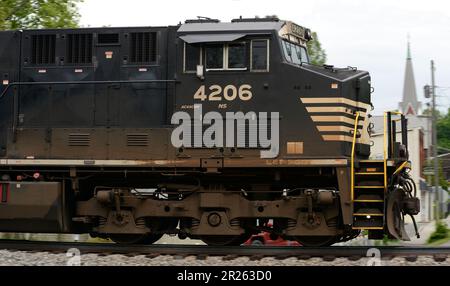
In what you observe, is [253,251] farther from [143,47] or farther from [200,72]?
[143,47]

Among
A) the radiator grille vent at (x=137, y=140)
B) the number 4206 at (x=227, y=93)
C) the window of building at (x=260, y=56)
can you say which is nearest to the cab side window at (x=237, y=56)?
the window of building at (x=260, y=56)

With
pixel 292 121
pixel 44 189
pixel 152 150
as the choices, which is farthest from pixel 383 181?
pixel 44 189

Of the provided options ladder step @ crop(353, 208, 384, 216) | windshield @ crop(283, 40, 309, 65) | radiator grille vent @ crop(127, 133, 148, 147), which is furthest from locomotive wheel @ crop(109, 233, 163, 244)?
windshield @ crop(283, 40, 309, 65)

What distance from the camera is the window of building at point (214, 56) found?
36.8 ft

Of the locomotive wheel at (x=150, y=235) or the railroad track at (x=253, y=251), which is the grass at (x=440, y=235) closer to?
the railroad track at (x=253, y=251)

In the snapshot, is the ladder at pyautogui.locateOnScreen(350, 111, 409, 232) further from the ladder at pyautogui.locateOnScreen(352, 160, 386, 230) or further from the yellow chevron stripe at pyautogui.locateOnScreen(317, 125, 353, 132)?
the yellow chevron stripe at pyautogui.locateOnScreen(317, 125, 353, 132)

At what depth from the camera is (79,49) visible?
39.4ft

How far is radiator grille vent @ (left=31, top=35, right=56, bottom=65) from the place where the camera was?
12133 millimetres

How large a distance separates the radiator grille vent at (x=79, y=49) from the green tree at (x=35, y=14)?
21.9 ft

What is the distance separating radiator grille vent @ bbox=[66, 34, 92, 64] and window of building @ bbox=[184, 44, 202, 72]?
1.90 meters

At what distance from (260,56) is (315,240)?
339 cm

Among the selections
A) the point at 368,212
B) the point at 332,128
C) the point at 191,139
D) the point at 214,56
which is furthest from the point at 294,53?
the point at 368,212
